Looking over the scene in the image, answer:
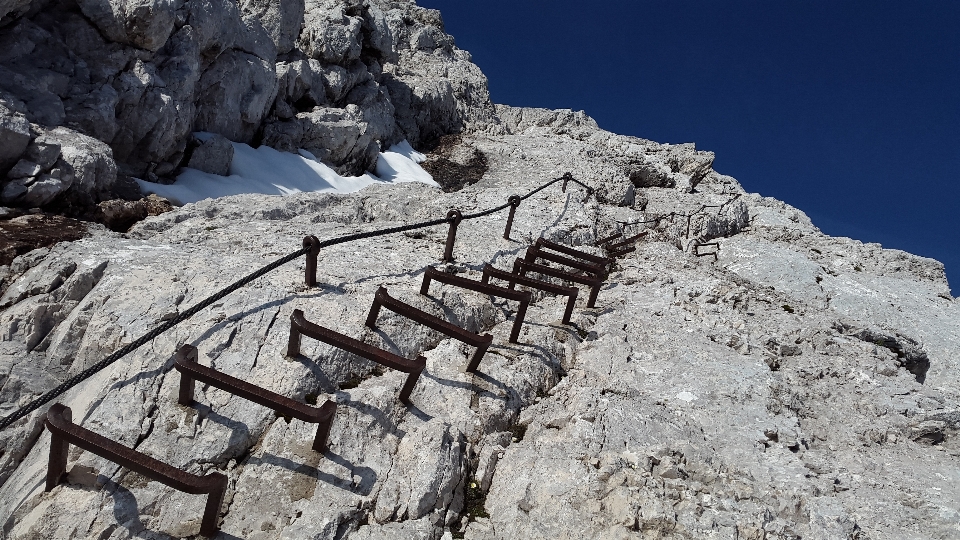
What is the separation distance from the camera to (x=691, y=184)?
21.0 meters

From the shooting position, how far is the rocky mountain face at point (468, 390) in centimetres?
459

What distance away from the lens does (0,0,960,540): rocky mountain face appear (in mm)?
4594

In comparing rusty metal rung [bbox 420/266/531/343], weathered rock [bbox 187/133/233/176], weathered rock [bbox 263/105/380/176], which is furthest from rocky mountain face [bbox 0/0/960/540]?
weathered rock [bbox 263/105/380/176]

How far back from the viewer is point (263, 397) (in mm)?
4605

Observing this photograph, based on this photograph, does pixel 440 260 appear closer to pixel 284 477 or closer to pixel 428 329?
pixel 428 329

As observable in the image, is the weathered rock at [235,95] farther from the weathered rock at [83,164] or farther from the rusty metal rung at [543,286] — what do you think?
the rusty metal rung at [543,286]

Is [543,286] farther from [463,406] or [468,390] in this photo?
[463,406]

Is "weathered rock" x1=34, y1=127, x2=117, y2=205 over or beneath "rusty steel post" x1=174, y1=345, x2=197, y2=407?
over

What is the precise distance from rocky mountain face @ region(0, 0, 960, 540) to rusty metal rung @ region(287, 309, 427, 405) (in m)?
0.20

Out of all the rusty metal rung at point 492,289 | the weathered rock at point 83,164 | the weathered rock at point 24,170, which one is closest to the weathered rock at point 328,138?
the weathered rock at point 83,164

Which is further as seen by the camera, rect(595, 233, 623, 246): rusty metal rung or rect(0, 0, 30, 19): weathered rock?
rect(0, 0, 30, 19): weathered rock

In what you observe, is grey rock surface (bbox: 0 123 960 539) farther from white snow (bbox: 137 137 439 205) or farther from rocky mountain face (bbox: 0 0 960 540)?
white snow (bbox: 137 137 439 205)

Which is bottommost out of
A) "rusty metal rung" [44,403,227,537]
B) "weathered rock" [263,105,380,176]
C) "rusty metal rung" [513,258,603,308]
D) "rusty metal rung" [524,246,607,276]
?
"rusty metal rung" [44,403,227,537]

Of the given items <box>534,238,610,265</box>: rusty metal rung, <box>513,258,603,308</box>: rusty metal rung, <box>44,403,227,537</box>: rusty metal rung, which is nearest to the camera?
<box>44,403,227,537</box>: rusty metal rung
